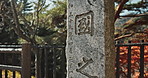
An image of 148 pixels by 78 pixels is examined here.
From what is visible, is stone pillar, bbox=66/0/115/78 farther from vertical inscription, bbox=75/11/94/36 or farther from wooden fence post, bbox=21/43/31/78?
wooden fence post, bbox=21/43/31/78

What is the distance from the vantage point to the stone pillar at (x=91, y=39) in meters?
1.44

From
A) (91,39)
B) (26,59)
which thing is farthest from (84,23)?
(26,59)

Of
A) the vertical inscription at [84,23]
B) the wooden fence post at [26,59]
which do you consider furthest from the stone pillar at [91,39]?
the wooden fence post at [26,59]

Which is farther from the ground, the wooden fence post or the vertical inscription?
the vertical inscription

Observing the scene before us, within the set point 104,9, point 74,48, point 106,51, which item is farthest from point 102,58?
point 104,9

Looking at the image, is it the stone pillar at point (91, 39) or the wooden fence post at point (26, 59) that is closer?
the stone pillar at point (91, 39)

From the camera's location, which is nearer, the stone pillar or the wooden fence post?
the stone pillar

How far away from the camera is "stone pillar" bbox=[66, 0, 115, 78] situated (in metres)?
1.44

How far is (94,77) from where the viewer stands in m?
1.48

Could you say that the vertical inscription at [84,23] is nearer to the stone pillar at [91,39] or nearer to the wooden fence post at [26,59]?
the stone pillar at [91,39]

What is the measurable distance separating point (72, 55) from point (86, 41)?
0.20 m

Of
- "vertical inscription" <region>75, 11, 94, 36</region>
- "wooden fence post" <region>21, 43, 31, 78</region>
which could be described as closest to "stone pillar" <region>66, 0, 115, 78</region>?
"vertical inscription" <region>75, 11, 94, 36</region>

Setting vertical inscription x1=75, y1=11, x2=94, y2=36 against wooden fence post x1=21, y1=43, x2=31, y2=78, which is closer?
vertical inscription x1=75, y1=11, x2=94, y2=36

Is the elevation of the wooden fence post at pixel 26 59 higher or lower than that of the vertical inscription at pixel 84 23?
lower
